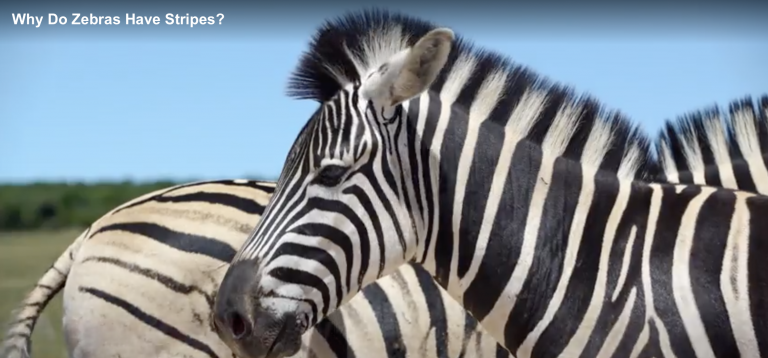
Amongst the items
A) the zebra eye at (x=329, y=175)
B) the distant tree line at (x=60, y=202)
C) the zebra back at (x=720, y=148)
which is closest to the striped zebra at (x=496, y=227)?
the zebra eye at (x=329, y=175)

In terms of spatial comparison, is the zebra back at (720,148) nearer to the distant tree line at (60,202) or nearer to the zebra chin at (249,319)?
the zebra chin at (249,319)

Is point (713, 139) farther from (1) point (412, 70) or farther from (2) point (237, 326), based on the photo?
(2) point (237, 326)

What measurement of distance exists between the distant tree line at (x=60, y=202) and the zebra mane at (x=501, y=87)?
28095 millimetres

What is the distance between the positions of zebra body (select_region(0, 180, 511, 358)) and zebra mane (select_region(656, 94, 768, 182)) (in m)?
1.34

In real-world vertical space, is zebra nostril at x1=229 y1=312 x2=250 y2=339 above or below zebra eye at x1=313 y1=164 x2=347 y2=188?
below

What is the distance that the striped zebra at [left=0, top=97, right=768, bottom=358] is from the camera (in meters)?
4.65

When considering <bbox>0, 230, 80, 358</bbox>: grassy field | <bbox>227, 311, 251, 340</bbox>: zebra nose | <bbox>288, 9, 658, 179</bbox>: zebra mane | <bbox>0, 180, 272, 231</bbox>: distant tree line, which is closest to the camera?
<bbox>227, 311, 251, 340</bbox>: zebra nose

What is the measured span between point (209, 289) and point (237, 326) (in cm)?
126

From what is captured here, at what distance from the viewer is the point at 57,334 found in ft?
42.4

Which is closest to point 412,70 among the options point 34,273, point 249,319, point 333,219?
point 333,219

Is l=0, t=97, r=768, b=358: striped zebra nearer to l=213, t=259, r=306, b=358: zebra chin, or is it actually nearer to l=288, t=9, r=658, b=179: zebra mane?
l=288, t=9, r=658, b=179: zebra mane

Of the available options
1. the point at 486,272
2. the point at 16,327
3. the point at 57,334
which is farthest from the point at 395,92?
the point at 57,334

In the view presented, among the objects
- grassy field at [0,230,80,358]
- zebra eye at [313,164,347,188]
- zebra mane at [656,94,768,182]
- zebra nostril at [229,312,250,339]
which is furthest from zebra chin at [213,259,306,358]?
grassy field at [0,230,80,358]

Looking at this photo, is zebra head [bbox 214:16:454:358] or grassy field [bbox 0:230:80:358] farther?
grassy field [bbox 0:230:80:358]
